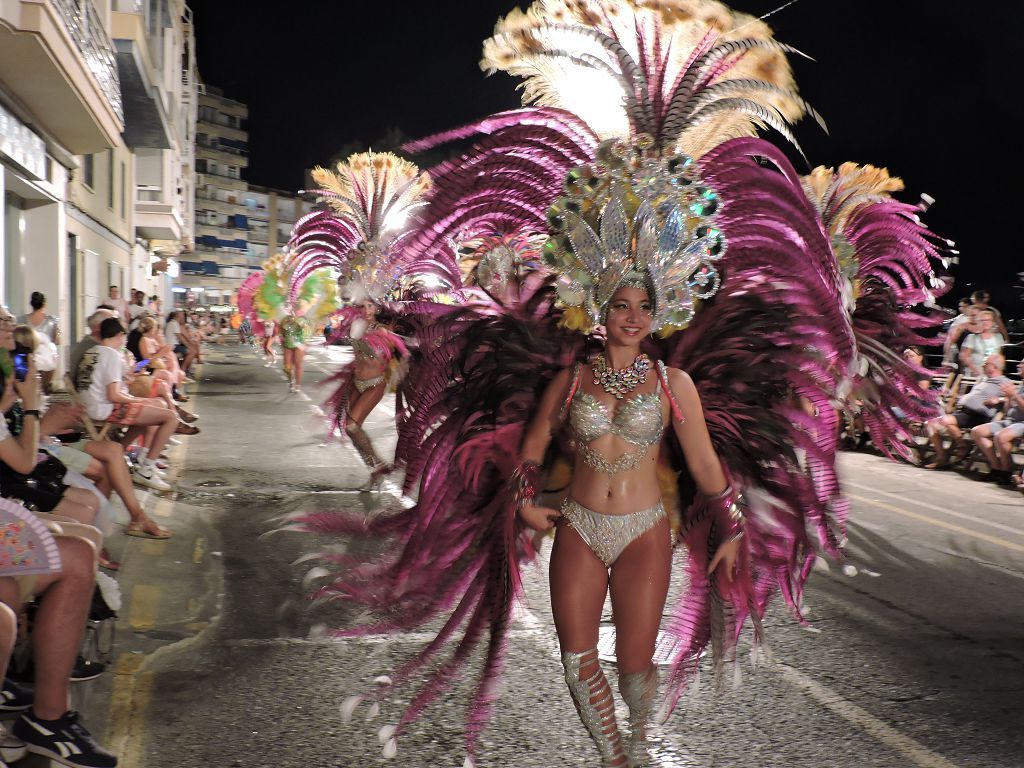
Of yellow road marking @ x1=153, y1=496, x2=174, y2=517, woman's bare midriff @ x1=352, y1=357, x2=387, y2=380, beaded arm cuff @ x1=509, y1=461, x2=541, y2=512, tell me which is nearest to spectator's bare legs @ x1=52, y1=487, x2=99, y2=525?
beaded arm cuff @ x1=509, y1=461, x2=541, y2=512

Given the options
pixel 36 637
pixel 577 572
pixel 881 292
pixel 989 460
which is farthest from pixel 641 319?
pixel 989 460

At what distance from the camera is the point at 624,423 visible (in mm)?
3215

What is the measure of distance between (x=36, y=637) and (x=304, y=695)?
42.4 inches

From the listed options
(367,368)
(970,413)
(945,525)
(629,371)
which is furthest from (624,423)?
(970,413)

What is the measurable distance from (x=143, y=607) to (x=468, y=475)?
2587 millimetres

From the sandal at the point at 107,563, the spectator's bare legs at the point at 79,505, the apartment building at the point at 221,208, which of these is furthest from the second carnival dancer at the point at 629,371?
the apartment building at the point at 221,208

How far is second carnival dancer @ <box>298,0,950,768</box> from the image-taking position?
3256 millimetres

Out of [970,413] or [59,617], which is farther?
[970,413]

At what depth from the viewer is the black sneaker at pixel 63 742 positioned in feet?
10.9

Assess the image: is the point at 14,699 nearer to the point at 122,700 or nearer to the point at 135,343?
the point at 122,700

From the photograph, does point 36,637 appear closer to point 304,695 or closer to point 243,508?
point 304,695

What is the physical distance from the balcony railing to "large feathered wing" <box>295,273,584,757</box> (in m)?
9.16

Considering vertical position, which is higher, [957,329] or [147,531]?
[957,329]

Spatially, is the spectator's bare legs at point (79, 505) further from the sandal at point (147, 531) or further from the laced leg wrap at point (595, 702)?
A: the laced leg wrap at point (595, 702)
